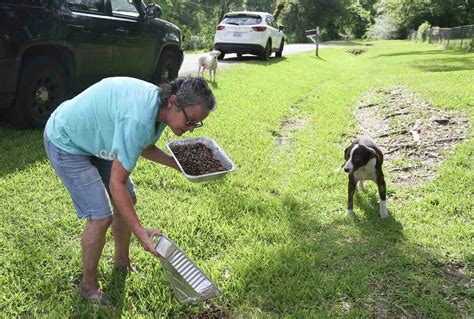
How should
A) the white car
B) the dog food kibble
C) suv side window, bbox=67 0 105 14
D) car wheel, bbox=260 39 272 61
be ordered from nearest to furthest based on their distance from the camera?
the dog food kibble
suv side window, bbox=67 0 105 14
the white car
car wheel, bbox=260 39 272 61

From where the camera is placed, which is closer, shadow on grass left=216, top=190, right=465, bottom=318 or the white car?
shadow on grass left=216, top=190, right=465, bottom=318

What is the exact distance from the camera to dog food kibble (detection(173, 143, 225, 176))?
3.12m

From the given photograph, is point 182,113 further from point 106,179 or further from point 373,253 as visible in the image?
point 373,253

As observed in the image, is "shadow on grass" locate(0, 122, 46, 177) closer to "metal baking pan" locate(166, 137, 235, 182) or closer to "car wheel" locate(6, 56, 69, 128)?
"car wheel" locate(6, 56, 69, 128)

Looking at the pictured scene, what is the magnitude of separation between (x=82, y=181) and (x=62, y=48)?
4388 millimetres

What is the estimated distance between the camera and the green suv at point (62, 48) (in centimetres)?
573

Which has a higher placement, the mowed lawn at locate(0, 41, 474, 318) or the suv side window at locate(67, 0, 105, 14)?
the suv side window at locate(67, 0, 105, 14)

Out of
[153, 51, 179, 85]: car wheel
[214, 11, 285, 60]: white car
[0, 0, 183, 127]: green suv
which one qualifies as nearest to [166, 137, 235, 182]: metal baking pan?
[0, 0, 183, 127]: green suv

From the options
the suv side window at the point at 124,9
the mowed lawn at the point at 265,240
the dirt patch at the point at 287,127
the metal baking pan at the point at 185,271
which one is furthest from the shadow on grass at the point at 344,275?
the suv side window at the point at 124,9

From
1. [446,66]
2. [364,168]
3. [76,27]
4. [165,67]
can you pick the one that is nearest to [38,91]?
[76,27]

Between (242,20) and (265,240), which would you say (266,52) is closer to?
(242,20)

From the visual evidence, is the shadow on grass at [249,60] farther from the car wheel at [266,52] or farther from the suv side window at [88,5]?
the suv side window at [88,5]

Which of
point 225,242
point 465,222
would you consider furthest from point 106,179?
point 465,222

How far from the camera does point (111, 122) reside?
2.64m
